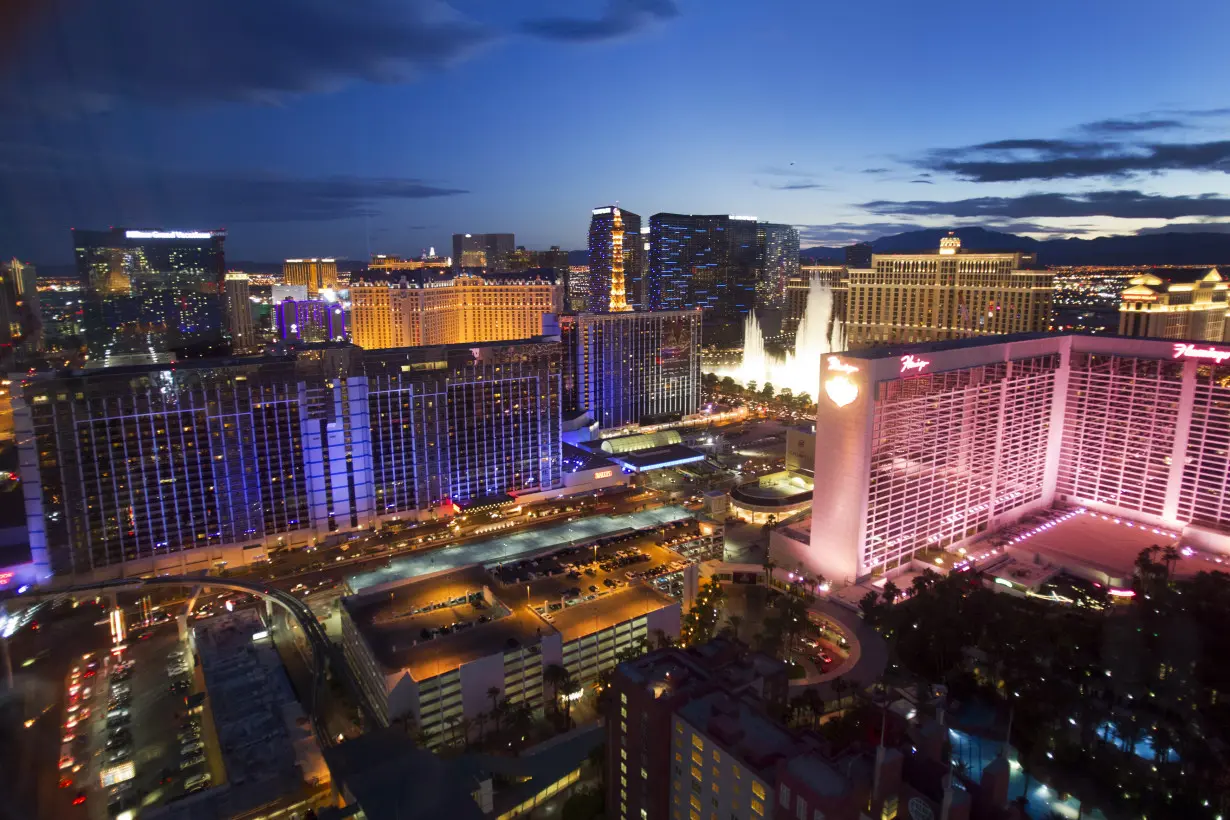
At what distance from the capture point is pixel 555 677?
82.5 ft

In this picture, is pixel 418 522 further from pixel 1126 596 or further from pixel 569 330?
pixel 1126 596

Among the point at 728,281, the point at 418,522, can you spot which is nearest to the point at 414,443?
the point at 418,522

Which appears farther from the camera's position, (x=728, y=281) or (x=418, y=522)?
(x=728, y=281)

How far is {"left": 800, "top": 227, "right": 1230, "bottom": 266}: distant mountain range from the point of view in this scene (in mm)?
100688

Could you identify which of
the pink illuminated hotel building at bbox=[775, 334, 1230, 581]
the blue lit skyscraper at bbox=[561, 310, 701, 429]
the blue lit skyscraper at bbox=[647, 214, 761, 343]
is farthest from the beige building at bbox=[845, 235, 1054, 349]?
the blue lit skyscraper at bbox=[647, 214, 761, 343]

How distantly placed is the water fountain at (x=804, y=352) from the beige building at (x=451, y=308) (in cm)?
2652

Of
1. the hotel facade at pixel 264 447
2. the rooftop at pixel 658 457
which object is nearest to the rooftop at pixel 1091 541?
the rooftop at pixel 658 457

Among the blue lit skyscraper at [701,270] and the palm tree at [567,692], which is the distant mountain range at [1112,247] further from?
the palm tree at [567,692]

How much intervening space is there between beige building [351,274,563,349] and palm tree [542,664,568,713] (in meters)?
54.1

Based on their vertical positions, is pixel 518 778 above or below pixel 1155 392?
below

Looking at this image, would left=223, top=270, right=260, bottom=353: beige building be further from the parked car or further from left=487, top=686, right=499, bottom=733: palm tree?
left=487, top=686, right=499, bottom=733: palm tree

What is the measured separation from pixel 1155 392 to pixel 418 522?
4301 cm

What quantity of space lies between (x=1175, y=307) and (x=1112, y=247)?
281ft

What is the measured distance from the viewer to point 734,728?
1606cm
